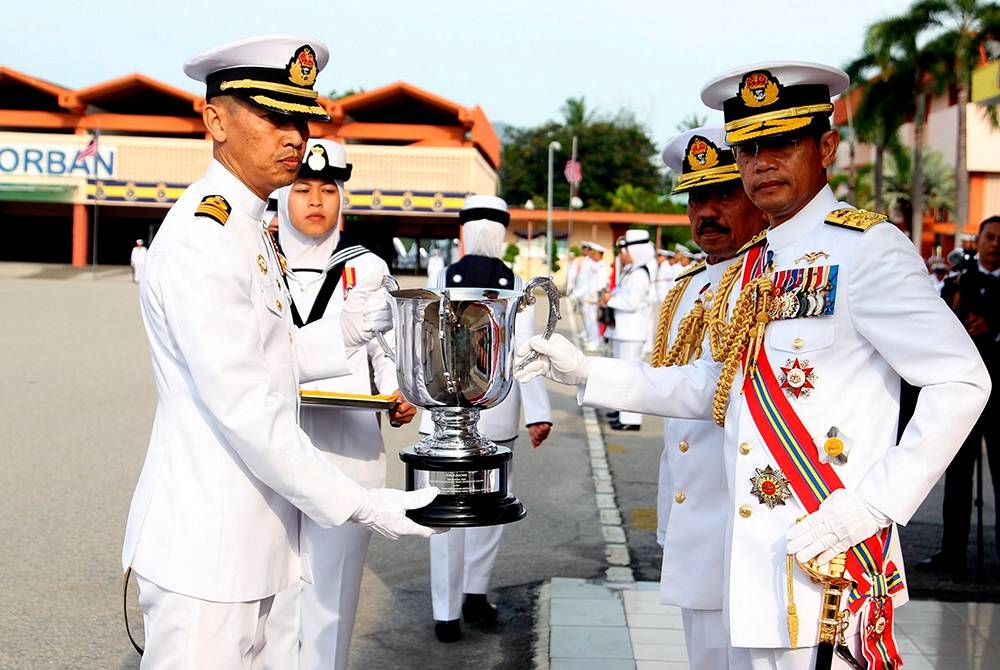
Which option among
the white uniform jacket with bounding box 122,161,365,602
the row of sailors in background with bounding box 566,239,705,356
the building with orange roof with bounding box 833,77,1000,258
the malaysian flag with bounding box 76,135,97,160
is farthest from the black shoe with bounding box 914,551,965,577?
the malaysian flag with bounding box 76,135,97,160

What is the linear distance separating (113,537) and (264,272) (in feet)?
14.6

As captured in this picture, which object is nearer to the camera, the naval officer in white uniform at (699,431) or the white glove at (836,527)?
the white glove at (836,527)

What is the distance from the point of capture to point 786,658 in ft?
9.70

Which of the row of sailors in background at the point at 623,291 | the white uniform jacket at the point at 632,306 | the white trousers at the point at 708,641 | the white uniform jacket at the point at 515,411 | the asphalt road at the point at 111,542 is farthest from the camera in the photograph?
the row of sailors in background at the point at 623,291

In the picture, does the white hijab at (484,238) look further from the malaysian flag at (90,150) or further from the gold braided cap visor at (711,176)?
the malaysian flag at (90,150)

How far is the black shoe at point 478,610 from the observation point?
604 centimetres

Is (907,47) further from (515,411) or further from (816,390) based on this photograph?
(816,390)

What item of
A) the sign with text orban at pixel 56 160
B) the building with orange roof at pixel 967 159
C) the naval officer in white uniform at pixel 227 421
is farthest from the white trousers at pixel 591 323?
the sign with text orban at pixel 56 160

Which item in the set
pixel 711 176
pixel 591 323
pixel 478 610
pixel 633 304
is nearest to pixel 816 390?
pixel 711 176

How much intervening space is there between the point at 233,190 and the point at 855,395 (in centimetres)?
167

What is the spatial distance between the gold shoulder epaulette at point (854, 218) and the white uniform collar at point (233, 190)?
4.95 ft

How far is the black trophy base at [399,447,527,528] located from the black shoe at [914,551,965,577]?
4.61 metres

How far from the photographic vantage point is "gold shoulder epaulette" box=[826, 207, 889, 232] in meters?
2.95

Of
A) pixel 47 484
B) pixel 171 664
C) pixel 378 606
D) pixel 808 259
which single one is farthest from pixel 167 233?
pixel 47 484
